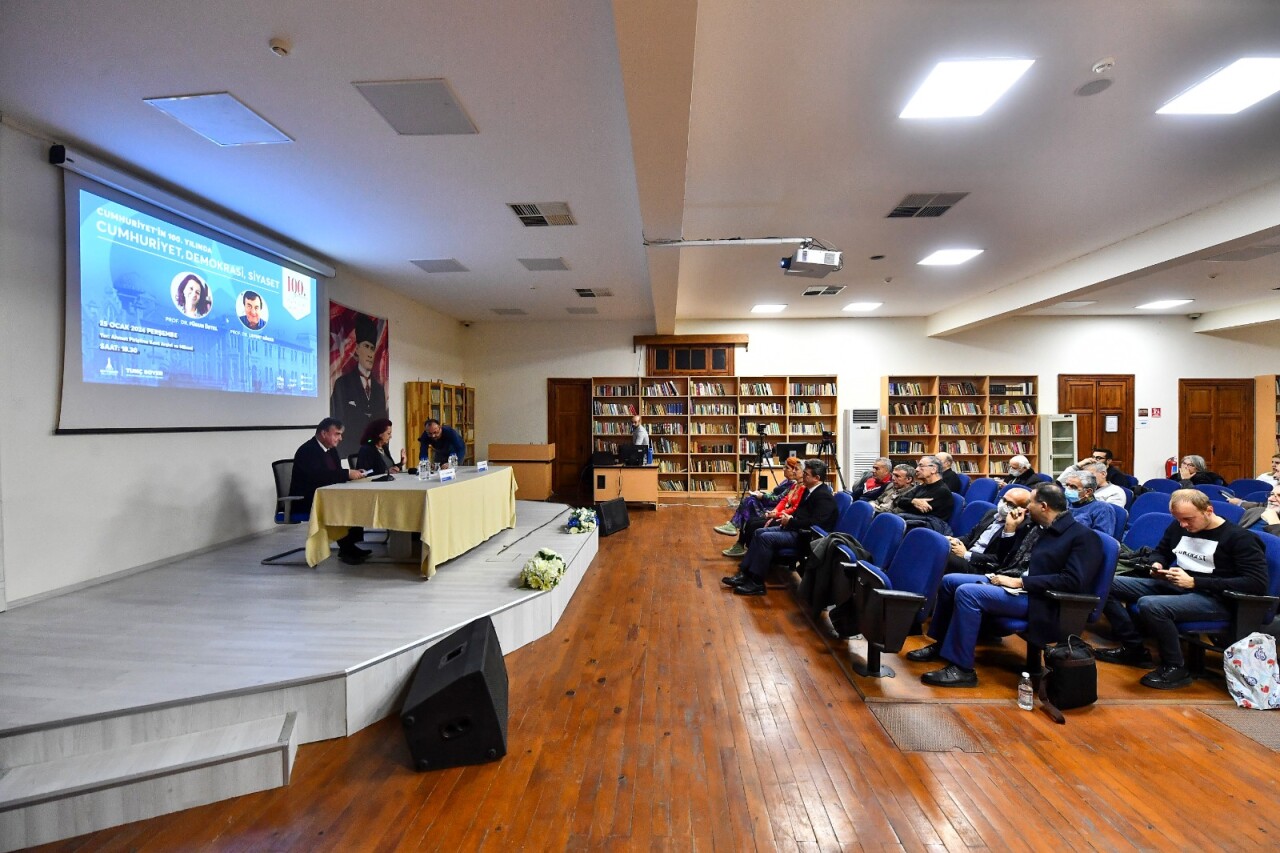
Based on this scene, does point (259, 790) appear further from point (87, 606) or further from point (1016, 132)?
point (1016, 132)

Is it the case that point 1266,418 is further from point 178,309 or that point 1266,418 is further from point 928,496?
point 178,309

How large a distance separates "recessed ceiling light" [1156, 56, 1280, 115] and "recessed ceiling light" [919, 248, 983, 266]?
3.12 meters

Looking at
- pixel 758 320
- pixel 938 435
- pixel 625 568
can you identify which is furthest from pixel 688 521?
pixel 938 435

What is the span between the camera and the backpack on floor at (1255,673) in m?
2.99

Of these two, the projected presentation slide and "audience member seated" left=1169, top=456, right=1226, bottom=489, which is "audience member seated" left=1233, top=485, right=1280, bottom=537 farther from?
the projected presentation slide

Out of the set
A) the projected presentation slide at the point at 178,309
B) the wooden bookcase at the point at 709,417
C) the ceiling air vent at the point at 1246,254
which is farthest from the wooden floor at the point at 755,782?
the wooden bookcase at the point at 709,417

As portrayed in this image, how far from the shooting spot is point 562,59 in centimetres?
309

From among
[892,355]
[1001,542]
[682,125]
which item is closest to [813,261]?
[682,125]

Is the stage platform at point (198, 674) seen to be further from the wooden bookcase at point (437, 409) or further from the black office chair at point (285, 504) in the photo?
the wooden bookcase at point (437, 409)

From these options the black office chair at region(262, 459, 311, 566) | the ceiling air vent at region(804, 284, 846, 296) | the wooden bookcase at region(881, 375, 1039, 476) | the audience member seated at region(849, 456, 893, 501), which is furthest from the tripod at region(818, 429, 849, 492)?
the black office chair at region(262, 459, 311, 566)

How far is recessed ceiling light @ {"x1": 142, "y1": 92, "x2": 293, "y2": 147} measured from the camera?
11.5ft

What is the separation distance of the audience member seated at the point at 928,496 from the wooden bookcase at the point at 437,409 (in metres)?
6.22

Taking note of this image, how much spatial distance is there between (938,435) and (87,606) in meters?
11.7

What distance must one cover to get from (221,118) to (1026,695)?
232 inches
